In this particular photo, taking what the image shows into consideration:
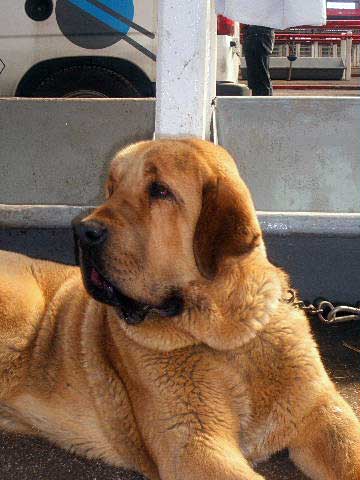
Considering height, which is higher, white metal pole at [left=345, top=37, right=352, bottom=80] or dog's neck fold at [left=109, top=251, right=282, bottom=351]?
white metal pole at [left=345, top=37, right=352, bottom=80]

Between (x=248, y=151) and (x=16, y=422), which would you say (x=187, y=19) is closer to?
(x=248, y=151)

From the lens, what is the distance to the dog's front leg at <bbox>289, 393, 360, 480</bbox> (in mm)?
2574

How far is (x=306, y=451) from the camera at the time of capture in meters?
2.66

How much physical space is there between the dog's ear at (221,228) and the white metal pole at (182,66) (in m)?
1.45

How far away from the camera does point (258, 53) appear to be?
7.23m

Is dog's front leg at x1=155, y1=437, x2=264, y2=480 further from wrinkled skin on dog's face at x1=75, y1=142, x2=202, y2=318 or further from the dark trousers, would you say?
the dark trousers

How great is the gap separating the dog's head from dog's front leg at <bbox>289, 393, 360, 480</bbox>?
64 cm

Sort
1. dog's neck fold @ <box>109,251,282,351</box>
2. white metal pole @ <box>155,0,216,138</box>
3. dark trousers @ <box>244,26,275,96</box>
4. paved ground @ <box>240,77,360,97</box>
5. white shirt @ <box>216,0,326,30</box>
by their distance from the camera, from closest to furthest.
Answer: dog's neck fold @ <box>109,251,282,351</box>, white metal pole @ <box>155,0,216,138</box>, white shirt @ <box>216,0,326,30</box>, dark trousers @ <box>244,26,275,96</box>, paved ground @ <box>240,77,360,97</box>

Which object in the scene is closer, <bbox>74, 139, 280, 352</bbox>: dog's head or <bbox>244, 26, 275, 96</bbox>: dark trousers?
<bbox>74, 139, 280, 352</bbox>: dog's head

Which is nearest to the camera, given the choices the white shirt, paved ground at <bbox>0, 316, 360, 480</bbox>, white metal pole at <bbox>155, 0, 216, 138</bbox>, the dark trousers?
paved ground at <bbox>0, 316, 360, 480</bbox>

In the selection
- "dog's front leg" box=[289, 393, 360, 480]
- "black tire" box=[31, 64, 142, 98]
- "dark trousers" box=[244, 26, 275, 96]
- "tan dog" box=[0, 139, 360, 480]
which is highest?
"dark trousers" box=[244, 26, 275, 96]

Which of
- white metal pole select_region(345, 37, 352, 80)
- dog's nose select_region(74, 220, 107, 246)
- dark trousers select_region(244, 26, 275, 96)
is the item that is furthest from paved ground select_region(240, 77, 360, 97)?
dog's nose select_region(74, 220, 107, 246)

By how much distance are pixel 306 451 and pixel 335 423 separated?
151 mm

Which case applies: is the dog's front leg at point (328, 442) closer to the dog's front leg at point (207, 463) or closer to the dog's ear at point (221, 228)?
the dog's front leg at point (207, 463)
